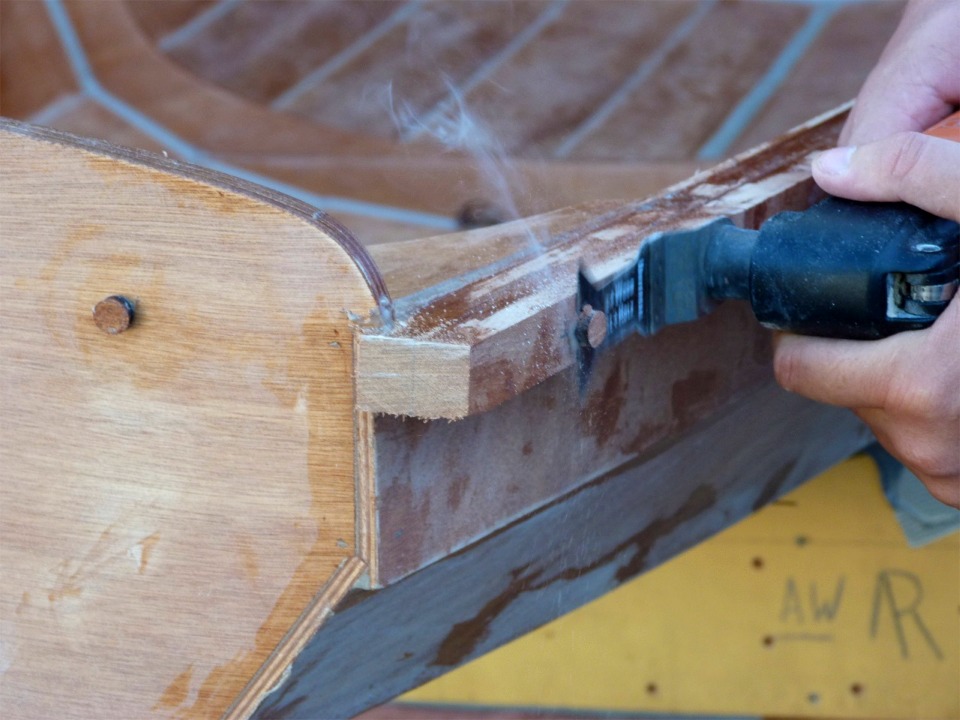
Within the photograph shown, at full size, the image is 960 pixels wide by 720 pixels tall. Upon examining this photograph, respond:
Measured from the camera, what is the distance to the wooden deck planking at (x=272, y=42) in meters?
2.25

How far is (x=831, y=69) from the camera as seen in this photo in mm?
2088

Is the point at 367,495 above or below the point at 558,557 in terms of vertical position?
above

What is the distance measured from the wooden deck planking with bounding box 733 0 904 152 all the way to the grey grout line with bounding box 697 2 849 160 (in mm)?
14

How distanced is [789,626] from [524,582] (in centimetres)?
87

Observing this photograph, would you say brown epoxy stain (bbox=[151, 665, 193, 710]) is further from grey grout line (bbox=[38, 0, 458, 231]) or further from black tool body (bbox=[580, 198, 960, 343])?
grey grout line (bbox=[38, 0, 458, 231])

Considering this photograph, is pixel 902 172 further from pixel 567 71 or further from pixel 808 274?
pixel 567 71

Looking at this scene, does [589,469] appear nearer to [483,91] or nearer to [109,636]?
[109,636]

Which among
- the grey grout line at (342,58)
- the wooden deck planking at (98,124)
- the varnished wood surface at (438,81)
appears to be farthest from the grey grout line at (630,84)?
the wooden deck planking at (98,124)

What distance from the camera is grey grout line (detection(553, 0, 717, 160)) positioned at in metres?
2.05

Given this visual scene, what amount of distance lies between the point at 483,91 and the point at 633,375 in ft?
4.47

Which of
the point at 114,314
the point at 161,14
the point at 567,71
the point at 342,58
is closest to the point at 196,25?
the point at 161,14

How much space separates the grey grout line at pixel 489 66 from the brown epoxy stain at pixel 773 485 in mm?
1092

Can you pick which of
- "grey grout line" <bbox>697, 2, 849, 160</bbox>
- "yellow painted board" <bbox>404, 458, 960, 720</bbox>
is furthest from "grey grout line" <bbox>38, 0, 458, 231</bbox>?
"yellow painted board" <bbox>404, 458, 960, 720</bbox>

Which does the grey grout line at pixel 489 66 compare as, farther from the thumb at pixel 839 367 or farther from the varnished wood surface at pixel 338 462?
the thumb at pixel 839 367
